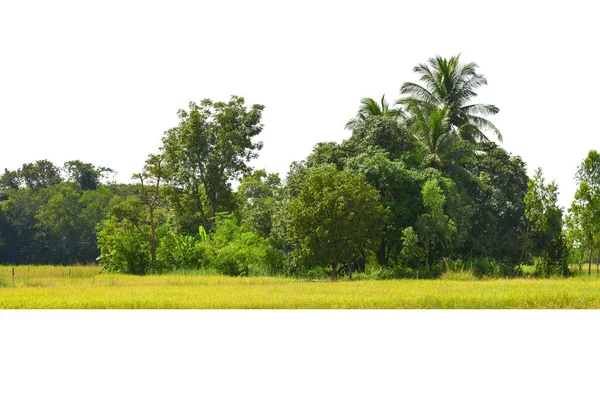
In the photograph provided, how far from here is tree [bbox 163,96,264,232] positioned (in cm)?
4859

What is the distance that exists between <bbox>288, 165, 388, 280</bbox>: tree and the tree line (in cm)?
6

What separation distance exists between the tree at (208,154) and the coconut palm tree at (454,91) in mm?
13112

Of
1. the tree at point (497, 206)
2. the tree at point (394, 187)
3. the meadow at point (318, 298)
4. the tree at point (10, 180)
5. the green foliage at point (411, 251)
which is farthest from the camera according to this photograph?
the tree at point (10, 180)

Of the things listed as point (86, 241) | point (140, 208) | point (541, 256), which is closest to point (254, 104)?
point (140, 208)

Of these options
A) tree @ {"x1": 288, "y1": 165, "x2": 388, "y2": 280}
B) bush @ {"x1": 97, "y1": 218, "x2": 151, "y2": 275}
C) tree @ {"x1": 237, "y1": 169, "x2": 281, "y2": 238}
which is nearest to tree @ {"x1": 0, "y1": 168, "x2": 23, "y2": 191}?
tree @ {"x1": 237, "y1": 169, "x2": 281, "y2": 238}

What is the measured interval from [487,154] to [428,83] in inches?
242

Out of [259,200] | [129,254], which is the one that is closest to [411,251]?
[259,200]

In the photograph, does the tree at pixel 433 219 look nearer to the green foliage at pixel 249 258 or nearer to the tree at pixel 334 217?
the tree at pixel 334 217

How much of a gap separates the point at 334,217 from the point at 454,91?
633 inches

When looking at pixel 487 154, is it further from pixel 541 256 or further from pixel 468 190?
pixel 541 256

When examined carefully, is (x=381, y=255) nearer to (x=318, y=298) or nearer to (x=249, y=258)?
(x=249, y=258)

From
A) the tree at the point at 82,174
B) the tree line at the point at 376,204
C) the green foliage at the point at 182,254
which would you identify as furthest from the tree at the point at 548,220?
the tree at the point at 82,174

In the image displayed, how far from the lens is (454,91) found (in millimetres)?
43531

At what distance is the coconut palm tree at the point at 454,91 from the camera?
42.9 metres
